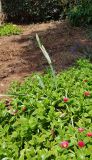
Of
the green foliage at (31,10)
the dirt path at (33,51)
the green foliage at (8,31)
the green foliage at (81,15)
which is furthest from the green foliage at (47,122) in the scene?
the green foliage at (31,10)

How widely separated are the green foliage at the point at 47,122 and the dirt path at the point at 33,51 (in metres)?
1.49

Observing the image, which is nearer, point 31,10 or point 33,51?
point 33,51

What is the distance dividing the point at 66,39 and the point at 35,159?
241 inches

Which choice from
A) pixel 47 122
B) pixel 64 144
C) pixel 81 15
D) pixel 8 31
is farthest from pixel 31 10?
pixel 64 144

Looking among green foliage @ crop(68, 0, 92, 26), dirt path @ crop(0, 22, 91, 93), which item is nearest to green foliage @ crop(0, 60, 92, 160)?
dirt path @ crop(0, 22, 91, 93)

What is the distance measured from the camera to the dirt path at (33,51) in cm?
737

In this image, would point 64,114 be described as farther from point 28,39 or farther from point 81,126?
point 28,39

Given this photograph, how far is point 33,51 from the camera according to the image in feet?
28.6

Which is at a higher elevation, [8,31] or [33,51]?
[33,51]

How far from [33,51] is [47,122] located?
4436 mm

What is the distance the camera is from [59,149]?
12.5 feet

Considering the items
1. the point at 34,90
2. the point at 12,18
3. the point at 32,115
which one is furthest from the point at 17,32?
the point at 32,115

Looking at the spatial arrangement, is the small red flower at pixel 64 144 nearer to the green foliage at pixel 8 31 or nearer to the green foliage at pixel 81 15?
the green foliage at pixel 8 31

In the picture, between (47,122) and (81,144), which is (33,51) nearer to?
(47,122)
